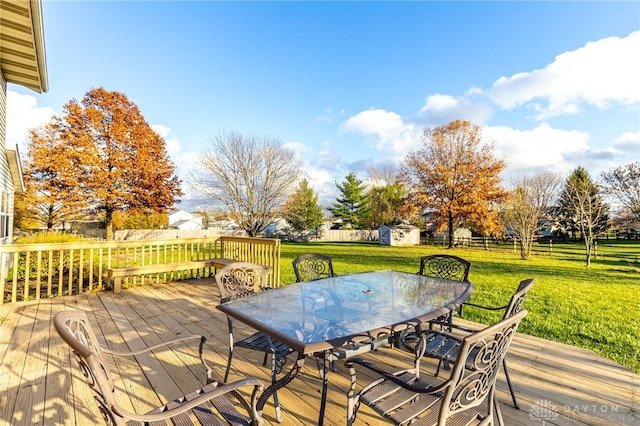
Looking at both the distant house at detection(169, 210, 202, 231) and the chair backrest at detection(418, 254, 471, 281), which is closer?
the chair backrest at detection(418, 254, 471, 281)

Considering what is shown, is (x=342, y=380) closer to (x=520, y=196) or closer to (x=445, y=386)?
(x=445, y=386)

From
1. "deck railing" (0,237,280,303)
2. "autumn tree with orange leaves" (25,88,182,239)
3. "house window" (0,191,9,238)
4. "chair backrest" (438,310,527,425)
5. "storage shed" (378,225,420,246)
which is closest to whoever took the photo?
"chair backrest" (438,310,527,425)

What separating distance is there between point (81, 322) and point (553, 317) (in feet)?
18.6

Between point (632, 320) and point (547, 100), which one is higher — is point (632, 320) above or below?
below

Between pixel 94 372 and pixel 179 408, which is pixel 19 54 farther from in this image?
pixel 179 408

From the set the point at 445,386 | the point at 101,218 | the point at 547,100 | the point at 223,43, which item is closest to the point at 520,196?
the point at 547,100

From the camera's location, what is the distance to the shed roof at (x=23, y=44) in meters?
4.29

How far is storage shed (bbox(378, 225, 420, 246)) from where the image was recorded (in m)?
22.9

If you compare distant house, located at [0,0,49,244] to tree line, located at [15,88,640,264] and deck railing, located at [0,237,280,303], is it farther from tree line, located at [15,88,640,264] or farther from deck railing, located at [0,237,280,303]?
tree line, located at [15,88,640,264]

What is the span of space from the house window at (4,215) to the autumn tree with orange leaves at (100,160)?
7.74 meters

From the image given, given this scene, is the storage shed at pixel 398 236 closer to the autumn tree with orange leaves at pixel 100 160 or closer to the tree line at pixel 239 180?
the tree line at pixel 239 180

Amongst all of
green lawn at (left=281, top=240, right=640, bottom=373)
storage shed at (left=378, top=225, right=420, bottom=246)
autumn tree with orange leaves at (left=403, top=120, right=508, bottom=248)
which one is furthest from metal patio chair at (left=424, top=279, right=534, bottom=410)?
storage shed at (left=378, top=225, right=420, bottom=246)

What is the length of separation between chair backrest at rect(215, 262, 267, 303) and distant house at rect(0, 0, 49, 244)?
5096mm

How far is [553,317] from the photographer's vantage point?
14.4 ft
